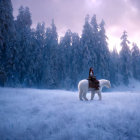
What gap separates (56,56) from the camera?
113ft

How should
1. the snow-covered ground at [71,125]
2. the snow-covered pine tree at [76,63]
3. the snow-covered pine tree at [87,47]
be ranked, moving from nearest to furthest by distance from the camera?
the snow-covered ground at [71,125] < the snow-covered pine tree at [87,47] < the snow-covered pine tree at [76,63]

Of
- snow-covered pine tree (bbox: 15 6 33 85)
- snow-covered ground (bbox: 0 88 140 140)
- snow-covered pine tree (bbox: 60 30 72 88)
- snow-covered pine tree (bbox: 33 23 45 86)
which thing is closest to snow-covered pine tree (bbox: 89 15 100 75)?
snow-covered pine tree (bbox: 60 30 72 88)

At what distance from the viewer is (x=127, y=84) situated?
132 ft

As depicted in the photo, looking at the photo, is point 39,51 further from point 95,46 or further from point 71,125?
point 71,125

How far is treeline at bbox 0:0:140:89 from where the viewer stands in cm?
2773

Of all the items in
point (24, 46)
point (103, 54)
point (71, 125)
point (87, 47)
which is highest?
point (87, 47)

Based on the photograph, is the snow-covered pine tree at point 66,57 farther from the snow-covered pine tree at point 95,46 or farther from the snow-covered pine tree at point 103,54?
the snow-covered pine tree at point 103,54

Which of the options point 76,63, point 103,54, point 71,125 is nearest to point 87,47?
point 103,54

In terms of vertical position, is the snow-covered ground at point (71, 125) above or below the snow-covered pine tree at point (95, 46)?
below

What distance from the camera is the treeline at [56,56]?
27.7 meters

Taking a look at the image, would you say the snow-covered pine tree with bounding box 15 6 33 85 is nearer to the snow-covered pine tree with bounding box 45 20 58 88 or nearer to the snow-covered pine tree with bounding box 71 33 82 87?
the snow-covered pine tree with bounding box 45 20 58 88

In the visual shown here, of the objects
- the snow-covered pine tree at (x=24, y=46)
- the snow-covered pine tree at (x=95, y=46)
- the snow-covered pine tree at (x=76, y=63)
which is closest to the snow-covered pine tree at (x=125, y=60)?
the snow-covered pine tree at (x=95, y=46)

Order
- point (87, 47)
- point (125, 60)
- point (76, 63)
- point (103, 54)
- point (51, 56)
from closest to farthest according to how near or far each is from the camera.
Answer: point (87, 47), point (51, 56), point (103, 54), point (76, 63), point (125, 60)

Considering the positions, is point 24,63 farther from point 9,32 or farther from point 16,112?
point 16,112
